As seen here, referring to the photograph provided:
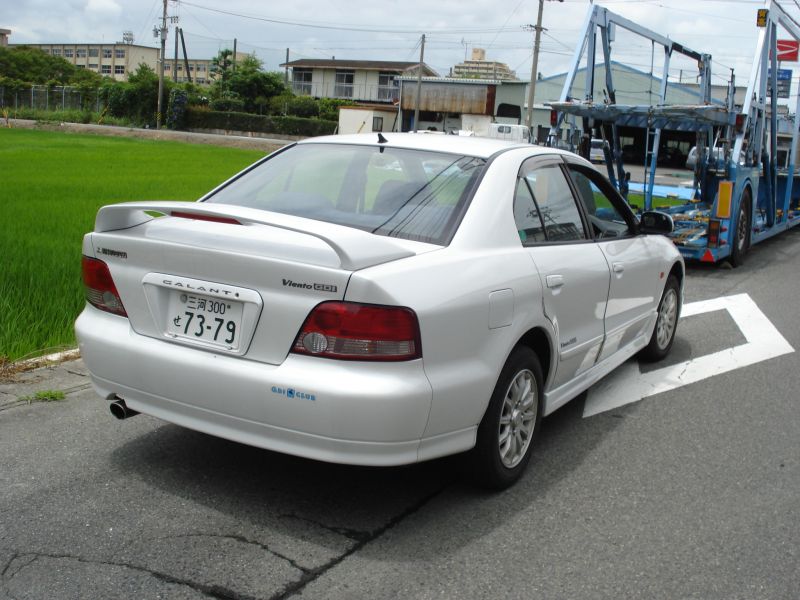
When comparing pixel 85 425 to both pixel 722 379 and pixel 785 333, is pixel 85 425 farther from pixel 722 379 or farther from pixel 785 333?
pixel 785 333

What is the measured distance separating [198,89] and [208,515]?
70.1 meters

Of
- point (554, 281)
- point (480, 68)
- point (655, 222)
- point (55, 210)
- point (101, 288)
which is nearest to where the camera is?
point (101, 288)

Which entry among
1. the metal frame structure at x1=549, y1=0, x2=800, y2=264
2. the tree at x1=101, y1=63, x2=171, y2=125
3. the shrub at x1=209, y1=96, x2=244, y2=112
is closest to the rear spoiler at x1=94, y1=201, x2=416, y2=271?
the metal frame structure at x1=549, y1=0, x2=800, y2=264

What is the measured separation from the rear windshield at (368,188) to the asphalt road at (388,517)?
1094 mm

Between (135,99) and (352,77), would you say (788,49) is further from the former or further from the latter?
(352,77)

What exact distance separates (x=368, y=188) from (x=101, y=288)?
4.38ft

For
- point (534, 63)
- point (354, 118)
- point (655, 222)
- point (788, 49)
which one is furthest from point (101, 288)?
point (354, 118)

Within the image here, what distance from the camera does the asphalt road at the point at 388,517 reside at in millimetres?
3133

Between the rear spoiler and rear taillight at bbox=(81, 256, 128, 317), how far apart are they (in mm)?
161

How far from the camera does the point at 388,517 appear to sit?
3.66 m

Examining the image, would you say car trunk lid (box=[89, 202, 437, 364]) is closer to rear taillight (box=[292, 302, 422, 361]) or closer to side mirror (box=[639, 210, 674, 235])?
rear taillight (box=[292, 302, 422, 361])

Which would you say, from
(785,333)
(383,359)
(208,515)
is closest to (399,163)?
(383,359)

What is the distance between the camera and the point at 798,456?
15.3 ft

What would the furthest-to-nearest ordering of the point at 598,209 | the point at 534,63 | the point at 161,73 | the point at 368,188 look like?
1. the point at 161,73
2. the point at 534,63
3. the point at 598,209
4. the point at 368,188
